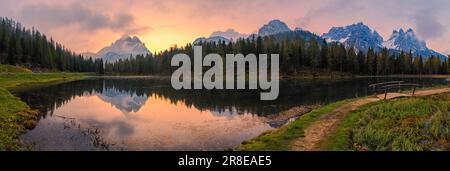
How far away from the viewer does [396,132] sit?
1936 cm

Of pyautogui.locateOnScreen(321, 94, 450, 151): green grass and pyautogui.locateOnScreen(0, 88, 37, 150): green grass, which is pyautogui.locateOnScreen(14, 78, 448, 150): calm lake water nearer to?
pyautogui.locateOnScreen(0, 88, 37, 150): green grass

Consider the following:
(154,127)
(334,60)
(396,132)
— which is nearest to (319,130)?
(396,132)

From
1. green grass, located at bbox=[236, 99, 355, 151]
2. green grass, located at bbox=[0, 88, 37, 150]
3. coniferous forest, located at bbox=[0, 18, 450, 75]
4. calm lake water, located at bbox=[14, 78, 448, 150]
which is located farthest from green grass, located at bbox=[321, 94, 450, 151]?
coniferous forest, located at bbox=[0, 18, 450, 75]

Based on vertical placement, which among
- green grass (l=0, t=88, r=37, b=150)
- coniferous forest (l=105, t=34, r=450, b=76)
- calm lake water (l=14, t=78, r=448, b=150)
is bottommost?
calm lake water (l=14, t=78, r=448, b=150)

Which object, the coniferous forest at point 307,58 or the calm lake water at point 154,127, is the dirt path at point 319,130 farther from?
the coniferous forest at point 307,58

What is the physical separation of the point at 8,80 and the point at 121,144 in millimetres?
80569

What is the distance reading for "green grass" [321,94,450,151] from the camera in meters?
16.9

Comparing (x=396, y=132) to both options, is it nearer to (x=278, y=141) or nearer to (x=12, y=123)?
(x=278, y=141)

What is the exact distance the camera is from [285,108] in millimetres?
41094

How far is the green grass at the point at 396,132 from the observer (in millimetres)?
16938

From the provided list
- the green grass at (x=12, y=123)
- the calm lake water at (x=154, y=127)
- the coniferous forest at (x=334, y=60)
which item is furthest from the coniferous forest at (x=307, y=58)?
the green grass at (x=12, y=123)

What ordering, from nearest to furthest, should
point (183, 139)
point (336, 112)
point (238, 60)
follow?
point (183, 139) → point (336, 112) → point (238, 60)
